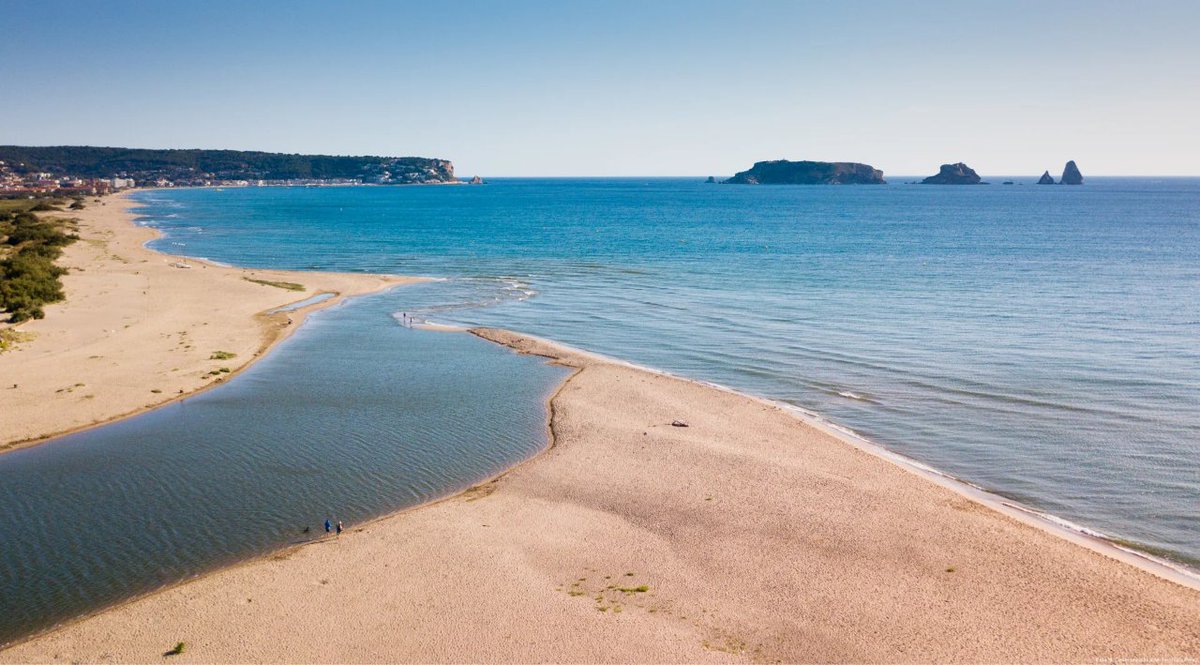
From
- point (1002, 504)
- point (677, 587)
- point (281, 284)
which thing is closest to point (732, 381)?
point (1002, 504)

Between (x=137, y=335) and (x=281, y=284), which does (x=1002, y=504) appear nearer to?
(x=137, y=335)

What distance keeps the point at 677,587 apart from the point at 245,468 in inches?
731

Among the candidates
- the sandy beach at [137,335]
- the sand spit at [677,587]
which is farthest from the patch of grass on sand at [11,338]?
the sand spit at [677,587]

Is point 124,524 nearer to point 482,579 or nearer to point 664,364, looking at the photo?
point 482,579

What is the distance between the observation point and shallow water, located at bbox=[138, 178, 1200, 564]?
30.7m

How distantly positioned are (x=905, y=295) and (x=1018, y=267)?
26956mm

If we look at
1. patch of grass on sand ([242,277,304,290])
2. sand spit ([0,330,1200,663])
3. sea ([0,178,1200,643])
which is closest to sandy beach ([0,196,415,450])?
patch of grass on sand ([242,277,304,290])

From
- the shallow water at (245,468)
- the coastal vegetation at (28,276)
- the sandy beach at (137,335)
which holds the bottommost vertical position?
the shallow water at (245,468)

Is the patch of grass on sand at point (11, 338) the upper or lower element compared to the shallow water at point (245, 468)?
upper

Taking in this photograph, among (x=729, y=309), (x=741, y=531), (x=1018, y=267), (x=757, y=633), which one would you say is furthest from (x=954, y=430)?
(x=1018, y=267)

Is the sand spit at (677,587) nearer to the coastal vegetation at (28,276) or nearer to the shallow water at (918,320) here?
the shallow water at (918,320)

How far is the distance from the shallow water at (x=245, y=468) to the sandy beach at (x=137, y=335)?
2430 millimetres

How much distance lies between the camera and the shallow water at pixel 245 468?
871 inches

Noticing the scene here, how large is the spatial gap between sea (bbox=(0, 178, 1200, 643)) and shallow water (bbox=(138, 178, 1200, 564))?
21cm
